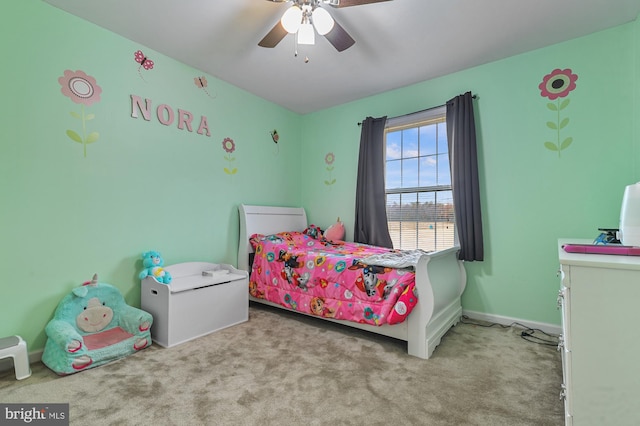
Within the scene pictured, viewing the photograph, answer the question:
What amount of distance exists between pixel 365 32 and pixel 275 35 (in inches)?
29.8

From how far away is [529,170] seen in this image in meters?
2.65

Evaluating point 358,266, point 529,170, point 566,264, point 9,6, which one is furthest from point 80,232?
point 529,170

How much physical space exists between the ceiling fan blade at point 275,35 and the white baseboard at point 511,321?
116 inches

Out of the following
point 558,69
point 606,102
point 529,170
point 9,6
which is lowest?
point 529,170

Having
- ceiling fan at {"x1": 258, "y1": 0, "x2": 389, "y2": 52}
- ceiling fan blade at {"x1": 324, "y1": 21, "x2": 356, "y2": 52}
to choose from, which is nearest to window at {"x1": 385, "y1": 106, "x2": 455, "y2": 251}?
ceiling fan blade at {"x1": 324, "y1": 21, "x2": 356, "y2": 52}

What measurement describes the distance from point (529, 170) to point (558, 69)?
87 cm

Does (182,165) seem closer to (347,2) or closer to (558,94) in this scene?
(347,2)

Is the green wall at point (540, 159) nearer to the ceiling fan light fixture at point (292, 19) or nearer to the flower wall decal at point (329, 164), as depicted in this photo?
the flower wall decal at point (329, 164)

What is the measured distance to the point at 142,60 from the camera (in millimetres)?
2594

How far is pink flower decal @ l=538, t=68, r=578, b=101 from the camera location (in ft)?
8.12

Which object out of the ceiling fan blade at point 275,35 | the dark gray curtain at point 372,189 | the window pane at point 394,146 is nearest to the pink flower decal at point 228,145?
the ceiling fan blade at point 275,35

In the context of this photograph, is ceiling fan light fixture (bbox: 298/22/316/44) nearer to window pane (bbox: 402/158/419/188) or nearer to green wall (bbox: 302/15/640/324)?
green wall (bbox: 302/15/640/324)

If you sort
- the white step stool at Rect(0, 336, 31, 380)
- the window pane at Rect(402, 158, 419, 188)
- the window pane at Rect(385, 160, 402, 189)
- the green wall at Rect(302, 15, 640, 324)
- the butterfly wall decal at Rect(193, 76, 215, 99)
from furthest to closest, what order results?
the window pane at Rect(385, 160, 402, 189), the window pane at Rect(402, 158, 419, 188), the butterfly wall decal at Rect(193, 76, 215, 99), the green wall at Rect(302, 15, 640, 324), the white step stool at Rect(0, 336, 31, 380)

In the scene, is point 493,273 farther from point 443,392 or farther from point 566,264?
point 566,264
